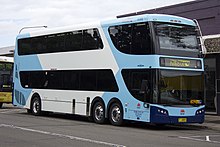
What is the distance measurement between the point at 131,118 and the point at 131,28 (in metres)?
3.67

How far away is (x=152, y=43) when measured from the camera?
55.8ft

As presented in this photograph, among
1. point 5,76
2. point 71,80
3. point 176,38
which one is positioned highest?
point 176,38

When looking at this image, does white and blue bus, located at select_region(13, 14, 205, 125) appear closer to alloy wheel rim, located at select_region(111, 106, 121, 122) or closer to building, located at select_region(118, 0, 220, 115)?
alloy wheel rim, located at select_region(111, 106, 121, 122)

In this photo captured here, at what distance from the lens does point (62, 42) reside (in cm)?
2194

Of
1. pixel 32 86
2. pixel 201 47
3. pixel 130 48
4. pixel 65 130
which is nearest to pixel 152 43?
pixel 130 48

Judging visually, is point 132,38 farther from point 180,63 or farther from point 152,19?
point 180,63

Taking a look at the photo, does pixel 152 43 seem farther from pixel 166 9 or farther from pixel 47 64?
pixel 166 9

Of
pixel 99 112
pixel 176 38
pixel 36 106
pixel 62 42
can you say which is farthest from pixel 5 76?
pixel 176 38

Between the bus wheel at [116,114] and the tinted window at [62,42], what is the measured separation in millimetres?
2757

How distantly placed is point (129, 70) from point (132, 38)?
131 cm

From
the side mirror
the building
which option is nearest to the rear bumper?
the side mirror

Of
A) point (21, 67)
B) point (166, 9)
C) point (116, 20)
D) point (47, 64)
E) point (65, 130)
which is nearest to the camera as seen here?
point (65, 130)

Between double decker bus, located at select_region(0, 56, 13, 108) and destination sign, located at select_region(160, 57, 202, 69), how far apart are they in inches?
623

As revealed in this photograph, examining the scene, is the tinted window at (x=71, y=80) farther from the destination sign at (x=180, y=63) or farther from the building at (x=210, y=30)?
the building at (x=210, y=30)
